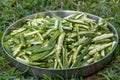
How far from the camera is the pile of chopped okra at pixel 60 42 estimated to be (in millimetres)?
3023

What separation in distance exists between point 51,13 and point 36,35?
0.53 m

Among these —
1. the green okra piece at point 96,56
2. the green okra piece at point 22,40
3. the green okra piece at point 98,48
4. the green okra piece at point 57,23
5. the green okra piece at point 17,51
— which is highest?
the green okra piece at point 57,23

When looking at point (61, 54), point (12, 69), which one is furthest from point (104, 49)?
point (12, 69)

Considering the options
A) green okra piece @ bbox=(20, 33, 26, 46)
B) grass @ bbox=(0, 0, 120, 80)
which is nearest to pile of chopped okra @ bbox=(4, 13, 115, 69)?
green okra piece @ bbox=(20, 33, 26, 46)

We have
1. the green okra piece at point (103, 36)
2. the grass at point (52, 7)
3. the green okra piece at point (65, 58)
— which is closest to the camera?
the green okra piece at point (65, 58)

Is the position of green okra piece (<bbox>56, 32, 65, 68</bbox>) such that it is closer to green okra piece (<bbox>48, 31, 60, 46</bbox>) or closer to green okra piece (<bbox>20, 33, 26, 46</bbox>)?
green okra piece (<bbox>48, 31, 60, 46</bbox>)

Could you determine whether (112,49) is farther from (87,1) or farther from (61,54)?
(87,1)

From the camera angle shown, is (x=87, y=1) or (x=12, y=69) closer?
(x=12, y=69)

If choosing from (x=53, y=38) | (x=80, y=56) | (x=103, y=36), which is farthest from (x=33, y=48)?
(x=103, y=36)

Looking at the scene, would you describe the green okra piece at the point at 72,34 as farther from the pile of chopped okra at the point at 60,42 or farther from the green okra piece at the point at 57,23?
the green okra piece at the point at 57,23

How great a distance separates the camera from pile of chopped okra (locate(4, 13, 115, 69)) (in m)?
3.02

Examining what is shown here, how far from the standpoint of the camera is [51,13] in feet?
12.1

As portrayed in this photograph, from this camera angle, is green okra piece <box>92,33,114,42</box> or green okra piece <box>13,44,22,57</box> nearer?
green okra piece <box>13,44,22,57</box>

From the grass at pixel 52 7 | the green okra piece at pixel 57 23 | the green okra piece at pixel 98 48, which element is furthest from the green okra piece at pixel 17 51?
the green okra piece at pixel 98 48
